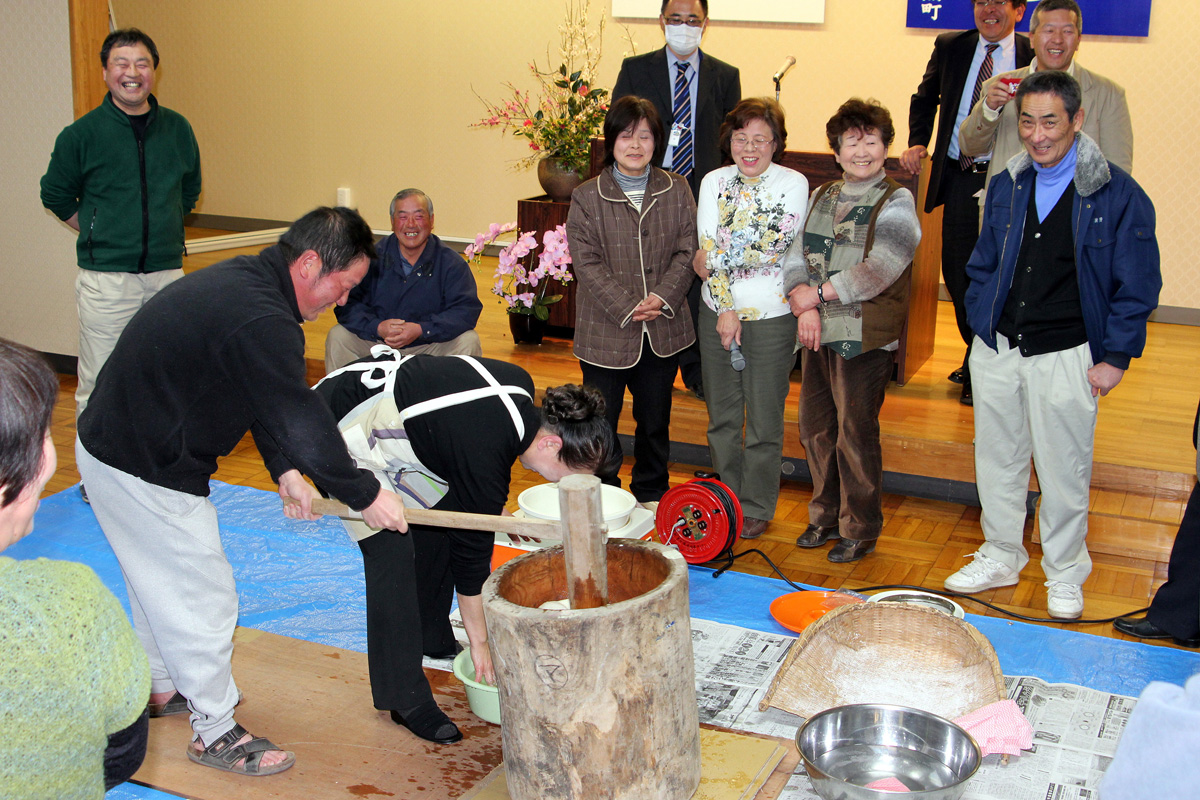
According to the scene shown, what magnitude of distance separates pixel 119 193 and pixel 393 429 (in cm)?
209

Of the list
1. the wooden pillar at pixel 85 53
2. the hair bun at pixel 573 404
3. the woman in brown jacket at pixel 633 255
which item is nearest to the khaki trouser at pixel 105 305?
the wooden pillar at pixel 85 53

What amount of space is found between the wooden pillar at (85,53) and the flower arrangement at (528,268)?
1.79 m

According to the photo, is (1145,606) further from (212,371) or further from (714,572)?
(212,371)

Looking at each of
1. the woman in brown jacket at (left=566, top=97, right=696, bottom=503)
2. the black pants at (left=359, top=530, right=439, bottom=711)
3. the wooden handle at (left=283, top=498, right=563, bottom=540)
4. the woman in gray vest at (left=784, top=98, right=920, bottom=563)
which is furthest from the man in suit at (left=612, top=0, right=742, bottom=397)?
the wooden handle at (left=283, top=498, right=563, bottom=540)

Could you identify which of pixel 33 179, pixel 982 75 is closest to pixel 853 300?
pixel 982 75

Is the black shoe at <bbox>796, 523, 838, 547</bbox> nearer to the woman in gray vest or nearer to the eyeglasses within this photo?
the woman in gray vest

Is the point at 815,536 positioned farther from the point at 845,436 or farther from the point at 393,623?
the point at 393,623

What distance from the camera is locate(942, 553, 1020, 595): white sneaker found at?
306 cm

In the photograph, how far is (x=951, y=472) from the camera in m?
3.76

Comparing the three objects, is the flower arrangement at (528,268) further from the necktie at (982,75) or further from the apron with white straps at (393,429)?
the apron with white straps at (393,429)

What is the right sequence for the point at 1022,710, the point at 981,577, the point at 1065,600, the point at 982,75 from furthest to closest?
the point at 982,75, the point at 981,577, the point at 1065,600, the point at 1022,710

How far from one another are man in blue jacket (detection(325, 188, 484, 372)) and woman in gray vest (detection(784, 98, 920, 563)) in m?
1.31

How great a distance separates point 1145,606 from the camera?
9.77ft

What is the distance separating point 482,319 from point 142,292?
88.1 inches
